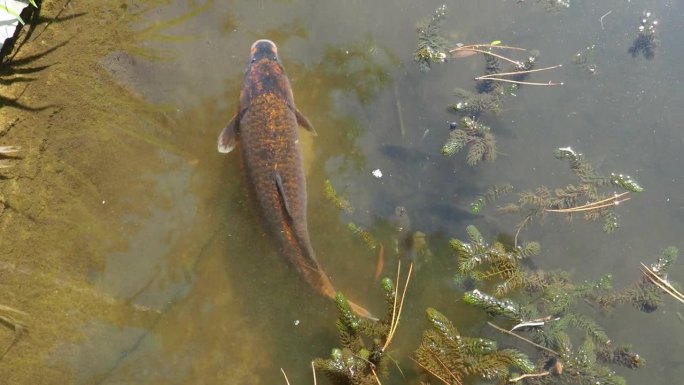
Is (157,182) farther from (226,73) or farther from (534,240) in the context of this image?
(534,240)

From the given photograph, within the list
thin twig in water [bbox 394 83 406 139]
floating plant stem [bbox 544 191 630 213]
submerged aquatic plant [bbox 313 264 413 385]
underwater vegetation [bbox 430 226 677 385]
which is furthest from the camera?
thin twig in water [bbox 394 83 406 139]

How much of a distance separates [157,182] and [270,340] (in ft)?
6.86

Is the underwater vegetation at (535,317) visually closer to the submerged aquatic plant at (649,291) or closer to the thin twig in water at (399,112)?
the submerged aquatic plant at (649,291)

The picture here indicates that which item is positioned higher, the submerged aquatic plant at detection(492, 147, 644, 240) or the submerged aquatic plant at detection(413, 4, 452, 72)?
the submerged aquatic plant at detection(413, 4, 452, 72)

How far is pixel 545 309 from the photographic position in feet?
14.6

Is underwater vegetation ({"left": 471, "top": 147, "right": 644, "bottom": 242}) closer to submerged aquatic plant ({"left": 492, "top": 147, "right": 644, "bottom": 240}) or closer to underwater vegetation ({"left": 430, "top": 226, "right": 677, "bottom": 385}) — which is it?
submerged aquatic plant ({"left": 492, "top": 147, "right": 644, "bottom": 240})

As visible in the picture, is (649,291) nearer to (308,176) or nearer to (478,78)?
(478,78)

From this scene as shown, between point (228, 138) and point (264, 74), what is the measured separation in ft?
2.77

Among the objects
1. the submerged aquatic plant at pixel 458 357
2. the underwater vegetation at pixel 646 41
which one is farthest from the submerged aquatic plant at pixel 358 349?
the underwater vegetation at pixel 646 41

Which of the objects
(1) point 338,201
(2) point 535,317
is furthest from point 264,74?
(2) point 535,317

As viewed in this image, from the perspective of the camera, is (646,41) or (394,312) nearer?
(394,312)

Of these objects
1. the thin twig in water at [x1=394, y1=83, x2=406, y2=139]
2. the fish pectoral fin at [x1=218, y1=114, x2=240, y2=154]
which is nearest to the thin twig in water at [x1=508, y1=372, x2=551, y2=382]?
the thin twig in water at [x1=394, y1=83, x2=406, y2=139]

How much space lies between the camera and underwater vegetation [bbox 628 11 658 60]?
5184 millimetres

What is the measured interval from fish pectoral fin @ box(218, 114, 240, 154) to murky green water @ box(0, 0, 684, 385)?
0.51 feet
